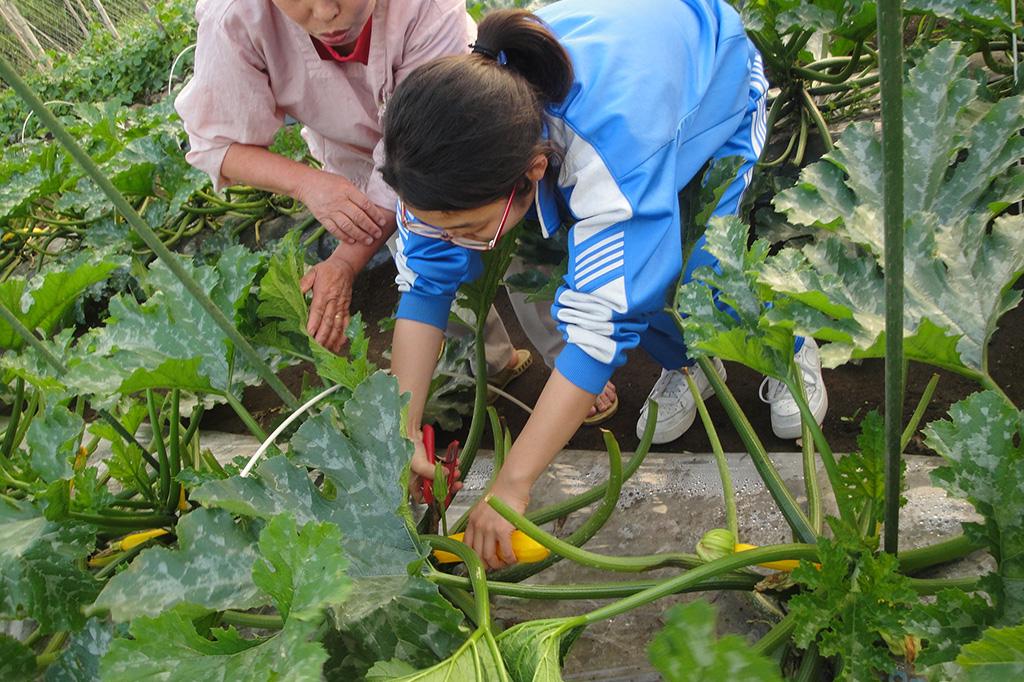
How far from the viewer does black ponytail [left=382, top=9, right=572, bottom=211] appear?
127 centimetres

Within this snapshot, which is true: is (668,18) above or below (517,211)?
above

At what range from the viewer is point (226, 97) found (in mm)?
1812

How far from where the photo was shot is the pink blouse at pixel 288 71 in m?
1.71

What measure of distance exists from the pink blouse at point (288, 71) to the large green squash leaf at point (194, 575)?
31.9 inches

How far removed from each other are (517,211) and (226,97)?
0.77 meters

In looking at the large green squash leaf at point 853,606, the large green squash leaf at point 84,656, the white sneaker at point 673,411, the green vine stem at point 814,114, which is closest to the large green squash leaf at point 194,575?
the large green squash leaf at point 84,656

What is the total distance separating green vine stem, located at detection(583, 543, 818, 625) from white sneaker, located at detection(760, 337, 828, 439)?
761 mm

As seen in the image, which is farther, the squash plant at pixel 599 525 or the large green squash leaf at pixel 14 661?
the large green squash leaf at pixel 14 661

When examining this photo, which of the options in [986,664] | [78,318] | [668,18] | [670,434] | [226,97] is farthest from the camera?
[78,318]

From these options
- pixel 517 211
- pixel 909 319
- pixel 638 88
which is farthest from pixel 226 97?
pixel 909 319

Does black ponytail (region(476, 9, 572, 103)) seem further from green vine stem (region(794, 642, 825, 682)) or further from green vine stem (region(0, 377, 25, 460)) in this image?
green vine stem (region(0, 377, 25, 460))

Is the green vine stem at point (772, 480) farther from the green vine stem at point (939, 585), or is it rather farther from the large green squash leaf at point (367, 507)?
the large green squash leaf at point (367, 507)

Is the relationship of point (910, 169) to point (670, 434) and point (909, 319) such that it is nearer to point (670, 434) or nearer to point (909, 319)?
point (909, 319)

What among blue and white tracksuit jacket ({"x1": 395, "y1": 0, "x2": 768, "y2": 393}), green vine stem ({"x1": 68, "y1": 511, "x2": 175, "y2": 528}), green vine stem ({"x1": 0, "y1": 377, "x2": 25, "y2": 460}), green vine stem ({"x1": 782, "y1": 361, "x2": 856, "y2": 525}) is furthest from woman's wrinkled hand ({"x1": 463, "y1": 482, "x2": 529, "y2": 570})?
green vine stem ({"x1": 0, "y1": 377, "x2": 25, "y2": 460})
